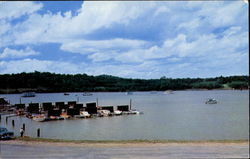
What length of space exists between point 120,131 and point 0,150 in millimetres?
18875

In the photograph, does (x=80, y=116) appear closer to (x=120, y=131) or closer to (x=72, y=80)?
(x=120, y=131)

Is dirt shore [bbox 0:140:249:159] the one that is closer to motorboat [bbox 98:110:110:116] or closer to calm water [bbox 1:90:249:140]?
calm water [bbox 1:90:249:140]

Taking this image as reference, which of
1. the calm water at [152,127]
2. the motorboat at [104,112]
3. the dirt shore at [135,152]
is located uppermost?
the dirt shore at [135,152]

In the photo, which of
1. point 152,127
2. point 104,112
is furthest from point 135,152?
point 104,112

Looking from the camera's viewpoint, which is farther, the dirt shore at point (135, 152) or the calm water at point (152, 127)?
the calm water at point (152, 127)

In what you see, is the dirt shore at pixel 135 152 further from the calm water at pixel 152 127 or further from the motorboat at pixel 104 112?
the motorboat at pixel 104 112

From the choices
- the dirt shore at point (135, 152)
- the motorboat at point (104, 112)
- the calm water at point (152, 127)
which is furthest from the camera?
the motorboat at point (104, 112)

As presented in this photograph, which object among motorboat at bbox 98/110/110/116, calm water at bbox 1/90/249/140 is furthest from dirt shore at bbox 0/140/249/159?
motorboat at bbox 98/110/110/116

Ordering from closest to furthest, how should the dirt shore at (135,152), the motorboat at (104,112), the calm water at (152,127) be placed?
1. the dirt shore at (135,152)
2. the calm water at (152,127)
3. the motorboat at (104,112)

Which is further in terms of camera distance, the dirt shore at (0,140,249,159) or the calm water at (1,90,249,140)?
the calm water at (1,90,249,140)

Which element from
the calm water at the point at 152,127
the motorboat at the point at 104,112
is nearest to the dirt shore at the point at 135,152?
the calm water at the point at 152,127

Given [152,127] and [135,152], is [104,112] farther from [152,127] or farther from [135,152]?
[135,152]

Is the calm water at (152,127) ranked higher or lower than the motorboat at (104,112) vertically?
lower

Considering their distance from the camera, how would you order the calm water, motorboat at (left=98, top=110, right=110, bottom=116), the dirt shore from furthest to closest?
motorboat at (left=98, top=110, right=110, bottom=116), the calm water, the dirt shore
